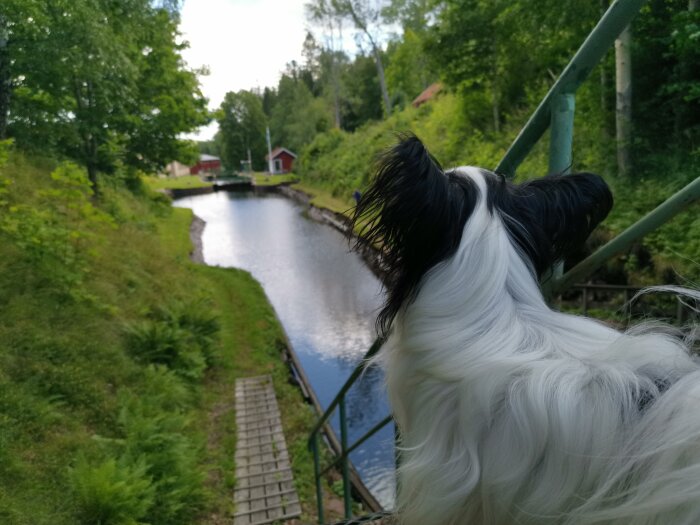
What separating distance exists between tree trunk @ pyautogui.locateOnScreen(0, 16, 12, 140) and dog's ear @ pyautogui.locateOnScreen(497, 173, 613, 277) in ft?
20.8

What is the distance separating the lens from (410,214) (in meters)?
1.16

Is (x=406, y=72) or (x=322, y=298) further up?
(x=406, y=72)

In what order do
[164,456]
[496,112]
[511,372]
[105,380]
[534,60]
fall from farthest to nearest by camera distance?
[496,112]
[534,60]
[105,380]
[164,456]
[511,372]

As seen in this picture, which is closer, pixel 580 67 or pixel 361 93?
pixel 580 67

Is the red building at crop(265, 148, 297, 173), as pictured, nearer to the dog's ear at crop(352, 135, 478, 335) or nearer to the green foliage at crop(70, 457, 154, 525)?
the green foliage at crop(70, 457, 154, 525)

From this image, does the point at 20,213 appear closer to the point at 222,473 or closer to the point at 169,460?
the point at 169,460

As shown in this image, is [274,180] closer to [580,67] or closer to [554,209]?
[554,209]

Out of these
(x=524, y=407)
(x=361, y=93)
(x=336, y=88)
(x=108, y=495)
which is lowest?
(x=108, y=495)

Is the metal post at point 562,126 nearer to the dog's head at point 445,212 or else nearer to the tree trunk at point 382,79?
the dog's head at point 445,212

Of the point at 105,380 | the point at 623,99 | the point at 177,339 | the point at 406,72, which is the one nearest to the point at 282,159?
the point at 406,72

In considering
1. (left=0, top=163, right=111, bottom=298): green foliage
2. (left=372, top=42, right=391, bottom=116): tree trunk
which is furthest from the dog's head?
(left=372, top=42, right=391, bottom=116): tree trunk

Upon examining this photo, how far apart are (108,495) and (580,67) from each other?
4.54m

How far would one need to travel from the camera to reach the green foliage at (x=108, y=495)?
3.87 m

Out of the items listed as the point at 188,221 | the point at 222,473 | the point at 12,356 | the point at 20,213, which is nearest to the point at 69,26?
the point at 20,213
